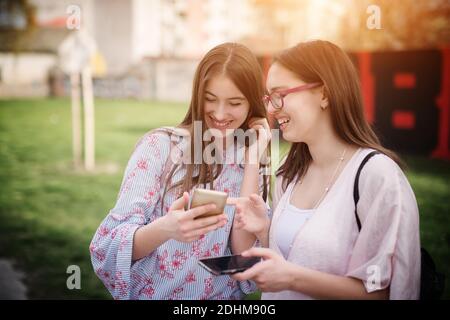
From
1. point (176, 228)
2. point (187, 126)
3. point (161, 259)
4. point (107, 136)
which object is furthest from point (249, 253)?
point (107, 136)

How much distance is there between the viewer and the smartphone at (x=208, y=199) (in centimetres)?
202

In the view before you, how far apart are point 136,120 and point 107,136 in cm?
446

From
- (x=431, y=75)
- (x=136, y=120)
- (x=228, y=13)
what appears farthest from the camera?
(x=228, y=13)

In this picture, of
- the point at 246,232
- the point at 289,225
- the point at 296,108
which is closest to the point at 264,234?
the point at 246,232

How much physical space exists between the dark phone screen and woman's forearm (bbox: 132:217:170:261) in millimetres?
219

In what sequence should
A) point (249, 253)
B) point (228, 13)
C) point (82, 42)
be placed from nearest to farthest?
point (249, 253), point (82, 42), point (228, 13)

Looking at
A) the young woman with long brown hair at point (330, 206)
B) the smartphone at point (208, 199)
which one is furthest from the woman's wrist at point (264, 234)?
the smartphone at point (208, 199)

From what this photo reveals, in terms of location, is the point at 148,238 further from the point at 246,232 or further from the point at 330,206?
the point at 330,206

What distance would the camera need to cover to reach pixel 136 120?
19.2m

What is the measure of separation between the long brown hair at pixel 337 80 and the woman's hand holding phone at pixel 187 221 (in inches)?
26.7

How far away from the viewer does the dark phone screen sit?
6.41 feet

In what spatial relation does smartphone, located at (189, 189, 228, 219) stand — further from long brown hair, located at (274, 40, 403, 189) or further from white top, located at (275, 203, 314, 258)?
long brown hair, located at (274, 40, 403, 189)

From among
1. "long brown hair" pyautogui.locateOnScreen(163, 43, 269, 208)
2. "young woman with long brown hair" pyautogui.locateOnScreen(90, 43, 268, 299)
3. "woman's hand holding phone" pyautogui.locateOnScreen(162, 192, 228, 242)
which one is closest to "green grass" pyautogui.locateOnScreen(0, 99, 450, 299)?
"young woman with long brown hair" pyautogui.locateOnScreen(90, 43, 268, 299)

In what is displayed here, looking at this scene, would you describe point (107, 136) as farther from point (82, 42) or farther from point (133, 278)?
point (133, 278)
